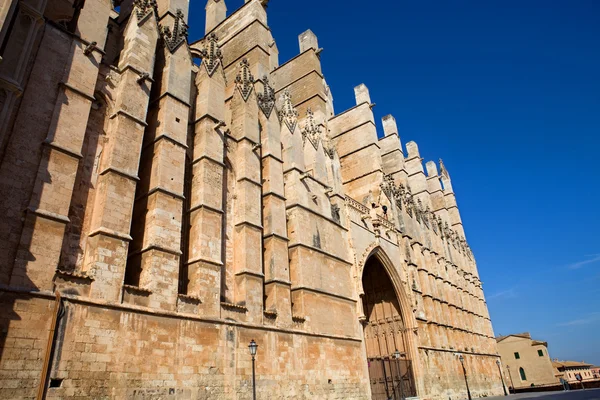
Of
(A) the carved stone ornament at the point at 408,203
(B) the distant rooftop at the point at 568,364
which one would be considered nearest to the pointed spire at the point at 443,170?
(A) the carved stone ornament at the point at 408,203

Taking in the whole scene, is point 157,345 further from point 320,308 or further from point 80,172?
point 320,308

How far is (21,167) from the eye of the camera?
782 centimetres

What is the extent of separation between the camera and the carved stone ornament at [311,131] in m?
17.8

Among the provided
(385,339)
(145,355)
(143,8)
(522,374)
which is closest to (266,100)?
(143,8)

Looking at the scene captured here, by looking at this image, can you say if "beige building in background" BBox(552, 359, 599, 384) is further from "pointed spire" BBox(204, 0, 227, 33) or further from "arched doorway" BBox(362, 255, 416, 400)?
"pointed spire" BBox(204, 0, 227, 33)

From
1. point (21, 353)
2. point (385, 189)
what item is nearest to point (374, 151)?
point (385, 189)

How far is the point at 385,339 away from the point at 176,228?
543 inches

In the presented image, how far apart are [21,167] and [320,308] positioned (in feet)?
31.4

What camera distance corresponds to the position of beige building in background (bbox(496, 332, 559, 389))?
Result: 4694cm

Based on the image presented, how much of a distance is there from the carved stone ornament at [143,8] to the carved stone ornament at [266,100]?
4.90 metres

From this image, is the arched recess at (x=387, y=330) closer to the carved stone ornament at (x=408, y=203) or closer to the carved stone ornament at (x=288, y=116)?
the carved stone ornament at (x=408, y=203)

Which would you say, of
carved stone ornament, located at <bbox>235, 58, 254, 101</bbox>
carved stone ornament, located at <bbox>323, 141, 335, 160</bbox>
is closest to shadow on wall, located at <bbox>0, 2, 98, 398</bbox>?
carved stone ornament, located at <bbox>235, 58, 254, 101</bbox>

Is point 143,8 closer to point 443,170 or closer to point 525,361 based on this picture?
point 443,170

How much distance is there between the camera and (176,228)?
1016 cm
